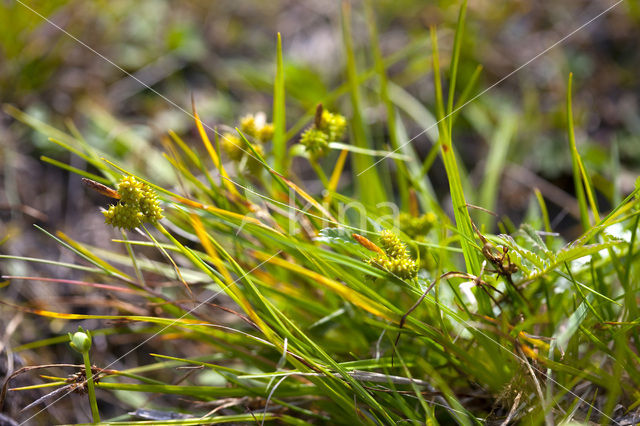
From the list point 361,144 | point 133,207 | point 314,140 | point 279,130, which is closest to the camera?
point 133,207

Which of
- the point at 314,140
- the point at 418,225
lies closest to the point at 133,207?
the point at 314,140

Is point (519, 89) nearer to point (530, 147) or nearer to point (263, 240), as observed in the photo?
point (530, 147)

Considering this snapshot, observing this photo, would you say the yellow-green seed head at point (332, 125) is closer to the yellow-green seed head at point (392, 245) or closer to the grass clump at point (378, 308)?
the grass clump at point (378, 308)

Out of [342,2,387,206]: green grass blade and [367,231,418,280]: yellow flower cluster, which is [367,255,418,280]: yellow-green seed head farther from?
[342,2,387,206]: green grass blade

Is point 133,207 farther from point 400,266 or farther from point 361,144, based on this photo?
point 361,144

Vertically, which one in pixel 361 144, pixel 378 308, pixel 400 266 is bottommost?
pixel 378 308

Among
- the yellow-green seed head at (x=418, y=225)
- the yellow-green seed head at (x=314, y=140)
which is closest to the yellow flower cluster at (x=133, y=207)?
the yellow-green seed head at (x=314, y=140)
